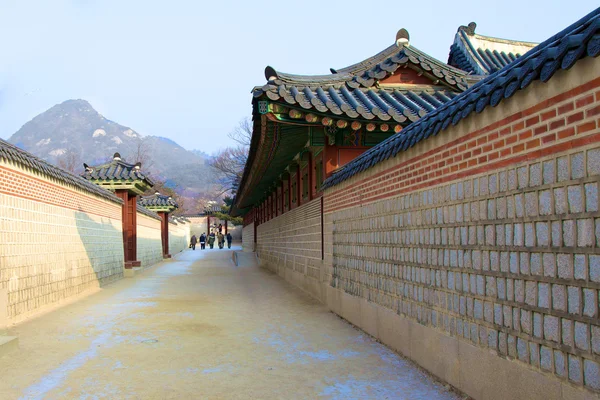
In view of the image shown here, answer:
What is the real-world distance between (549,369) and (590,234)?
90cm

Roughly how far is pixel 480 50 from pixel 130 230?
13478 millimetres

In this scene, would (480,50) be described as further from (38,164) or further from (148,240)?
(148,240)

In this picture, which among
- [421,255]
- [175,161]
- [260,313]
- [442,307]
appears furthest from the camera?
[175,161]

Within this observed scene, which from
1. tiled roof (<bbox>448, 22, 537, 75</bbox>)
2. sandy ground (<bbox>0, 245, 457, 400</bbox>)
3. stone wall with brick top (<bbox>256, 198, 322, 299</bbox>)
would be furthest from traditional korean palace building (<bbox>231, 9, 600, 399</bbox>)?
tiled roof (<bbox>448, 22, 537, 75</bbox>)

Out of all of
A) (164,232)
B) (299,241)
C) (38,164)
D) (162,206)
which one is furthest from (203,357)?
(164,232)

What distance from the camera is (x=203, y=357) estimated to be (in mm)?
5898

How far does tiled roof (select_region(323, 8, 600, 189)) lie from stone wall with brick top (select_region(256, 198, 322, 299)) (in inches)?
236

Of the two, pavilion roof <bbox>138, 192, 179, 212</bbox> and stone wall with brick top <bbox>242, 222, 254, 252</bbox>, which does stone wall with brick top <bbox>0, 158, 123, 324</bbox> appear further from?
stone wall with brick top <bbox>242, 222, 254, 252</bbox>

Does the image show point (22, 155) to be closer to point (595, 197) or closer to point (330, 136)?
point (330, 136)

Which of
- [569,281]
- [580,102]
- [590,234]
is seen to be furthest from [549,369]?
[580,102]

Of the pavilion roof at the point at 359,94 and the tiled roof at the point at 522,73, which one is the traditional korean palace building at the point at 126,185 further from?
the tiled roof at the point at 522,73

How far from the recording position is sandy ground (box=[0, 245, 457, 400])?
465cm

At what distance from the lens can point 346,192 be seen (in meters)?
8.57

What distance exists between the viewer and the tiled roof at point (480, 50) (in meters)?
17.1
